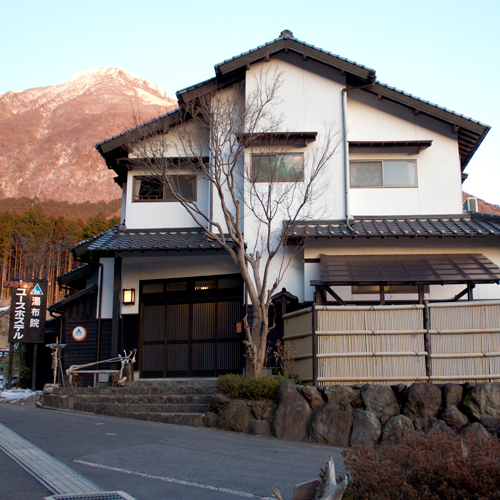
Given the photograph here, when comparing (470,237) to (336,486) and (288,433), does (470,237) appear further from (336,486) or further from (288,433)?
(336,486)

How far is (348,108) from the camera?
15.2 meters

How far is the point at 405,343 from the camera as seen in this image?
1008 centimetres

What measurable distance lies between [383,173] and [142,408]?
8833mm

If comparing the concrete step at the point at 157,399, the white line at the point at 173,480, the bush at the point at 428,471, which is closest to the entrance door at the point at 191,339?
the concrete step at the point at 157,399

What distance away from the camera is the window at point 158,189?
1554cm

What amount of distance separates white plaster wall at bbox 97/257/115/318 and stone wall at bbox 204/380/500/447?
19.8 ft

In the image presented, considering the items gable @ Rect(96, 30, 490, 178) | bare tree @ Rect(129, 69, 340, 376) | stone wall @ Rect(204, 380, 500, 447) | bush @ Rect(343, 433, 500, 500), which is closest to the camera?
bush @ Rect(343, 433, 500, 500)

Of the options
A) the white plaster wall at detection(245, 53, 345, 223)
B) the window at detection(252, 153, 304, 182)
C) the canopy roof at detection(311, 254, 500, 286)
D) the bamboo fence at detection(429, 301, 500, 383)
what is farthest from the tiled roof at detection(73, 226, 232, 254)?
the bamboo fence at detection(429, 301, 500, 383)

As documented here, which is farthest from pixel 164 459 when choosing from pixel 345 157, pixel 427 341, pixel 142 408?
pixel 345 157

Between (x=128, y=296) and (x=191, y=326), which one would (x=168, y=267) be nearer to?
(x=128, y=296)

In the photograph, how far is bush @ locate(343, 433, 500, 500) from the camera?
423 cm

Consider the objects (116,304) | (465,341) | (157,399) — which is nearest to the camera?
(465,341)

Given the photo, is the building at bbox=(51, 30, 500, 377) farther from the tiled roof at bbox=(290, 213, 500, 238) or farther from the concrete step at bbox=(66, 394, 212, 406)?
the concrete step at bbox=(66, 394, 212, 406)

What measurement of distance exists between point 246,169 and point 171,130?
9.89ft
